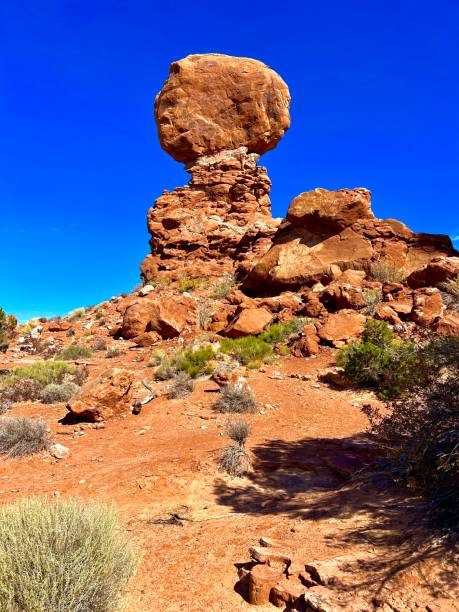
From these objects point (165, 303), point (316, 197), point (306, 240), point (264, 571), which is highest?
point (316, 197)

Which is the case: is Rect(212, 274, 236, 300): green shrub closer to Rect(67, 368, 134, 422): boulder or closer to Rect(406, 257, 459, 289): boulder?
Rect(406, 257, 459, 289): boulder

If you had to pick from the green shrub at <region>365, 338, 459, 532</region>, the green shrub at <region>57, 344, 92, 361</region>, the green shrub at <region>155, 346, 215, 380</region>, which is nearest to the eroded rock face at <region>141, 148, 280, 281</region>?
the green shrub at <region>57, 344, 92, 361</region>

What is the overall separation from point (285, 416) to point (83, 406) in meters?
4.45

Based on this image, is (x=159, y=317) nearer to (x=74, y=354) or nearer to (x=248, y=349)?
(x=74, y=354)

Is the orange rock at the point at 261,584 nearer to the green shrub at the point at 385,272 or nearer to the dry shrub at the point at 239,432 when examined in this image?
the dry shrub at the point at 239,432

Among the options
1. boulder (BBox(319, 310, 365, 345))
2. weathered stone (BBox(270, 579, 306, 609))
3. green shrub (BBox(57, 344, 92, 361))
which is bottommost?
weathered stone (BBox(270, 579, 306, 609))

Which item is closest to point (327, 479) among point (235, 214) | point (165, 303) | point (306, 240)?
point (165, 303)

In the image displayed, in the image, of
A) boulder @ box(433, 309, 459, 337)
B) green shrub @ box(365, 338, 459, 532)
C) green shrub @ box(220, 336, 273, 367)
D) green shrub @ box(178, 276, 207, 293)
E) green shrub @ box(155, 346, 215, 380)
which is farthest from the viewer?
green shrub @ box(178, 276, 207, 293)

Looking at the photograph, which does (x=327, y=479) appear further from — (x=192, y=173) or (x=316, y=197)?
(x=192, y=173)

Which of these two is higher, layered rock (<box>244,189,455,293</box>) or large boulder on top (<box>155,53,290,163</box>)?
large boulder on top (<box>155,53,290,163</box>)

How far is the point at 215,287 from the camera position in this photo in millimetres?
19625

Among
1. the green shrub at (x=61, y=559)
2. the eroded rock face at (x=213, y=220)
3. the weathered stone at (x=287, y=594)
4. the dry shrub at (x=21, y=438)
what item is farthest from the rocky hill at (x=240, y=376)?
the green shrub at (x=61, y=559)

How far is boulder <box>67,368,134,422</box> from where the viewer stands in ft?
28.6

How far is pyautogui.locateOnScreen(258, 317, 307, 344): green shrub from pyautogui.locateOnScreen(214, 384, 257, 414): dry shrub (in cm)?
405
